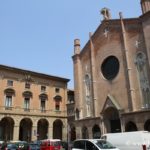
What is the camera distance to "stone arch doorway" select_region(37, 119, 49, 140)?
144ft

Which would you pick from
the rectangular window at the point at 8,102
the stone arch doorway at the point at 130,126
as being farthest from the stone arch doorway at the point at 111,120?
the rectangular window at the point at 8,102

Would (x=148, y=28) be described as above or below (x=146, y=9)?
below

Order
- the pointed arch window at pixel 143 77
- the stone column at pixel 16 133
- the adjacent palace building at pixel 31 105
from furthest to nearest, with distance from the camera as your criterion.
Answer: the adjacent palace building at pixel 31 105
the stone column at pixel 16 133
the pointed arch window at pixel 143 77

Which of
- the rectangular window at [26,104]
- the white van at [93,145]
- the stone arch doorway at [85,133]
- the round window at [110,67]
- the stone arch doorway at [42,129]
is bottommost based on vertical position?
the white van at [93,145]

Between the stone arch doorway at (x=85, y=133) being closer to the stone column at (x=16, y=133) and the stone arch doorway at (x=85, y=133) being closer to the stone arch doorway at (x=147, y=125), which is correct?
the stone arch doorway at (x=147, y=125)

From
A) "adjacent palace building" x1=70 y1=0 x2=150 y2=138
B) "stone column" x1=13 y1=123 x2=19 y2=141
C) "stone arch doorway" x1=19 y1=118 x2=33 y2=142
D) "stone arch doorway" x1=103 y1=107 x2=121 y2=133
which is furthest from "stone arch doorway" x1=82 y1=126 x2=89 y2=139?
"stone arch doorway" x1=19 y1=118 x2=33 y2=142

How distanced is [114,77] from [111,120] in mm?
5562

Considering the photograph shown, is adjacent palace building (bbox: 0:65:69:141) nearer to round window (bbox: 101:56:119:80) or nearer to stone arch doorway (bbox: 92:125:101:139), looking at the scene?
stone arch doorway (bbox: 92:125:101:139)

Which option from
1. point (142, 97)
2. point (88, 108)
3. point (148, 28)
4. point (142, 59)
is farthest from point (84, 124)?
point (148, 28)

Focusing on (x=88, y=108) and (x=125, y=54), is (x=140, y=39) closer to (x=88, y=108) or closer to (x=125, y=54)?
(x=125, y=54)

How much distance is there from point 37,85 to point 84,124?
1339cm

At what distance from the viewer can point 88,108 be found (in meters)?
34.4

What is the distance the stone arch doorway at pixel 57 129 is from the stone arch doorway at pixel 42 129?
6.50ft

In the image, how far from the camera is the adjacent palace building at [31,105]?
128 feet
